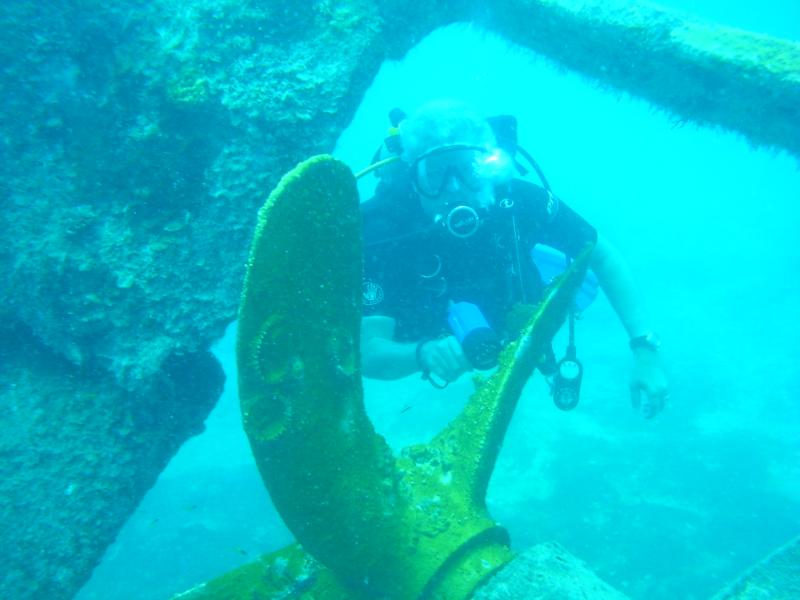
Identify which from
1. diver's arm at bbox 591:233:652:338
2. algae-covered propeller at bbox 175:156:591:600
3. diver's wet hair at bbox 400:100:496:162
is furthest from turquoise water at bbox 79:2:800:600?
algae-covered propeller at bbox 175:156:591:600

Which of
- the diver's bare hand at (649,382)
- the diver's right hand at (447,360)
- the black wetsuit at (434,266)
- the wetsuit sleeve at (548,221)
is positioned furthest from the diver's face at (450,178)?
the diver's bare hand at (649,382)

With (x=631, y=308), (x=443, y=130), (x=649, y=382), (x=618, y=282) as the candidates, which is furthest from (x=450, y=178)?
(x=649, y=382)

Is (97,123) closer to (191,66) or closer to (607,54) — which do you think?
(191,66)

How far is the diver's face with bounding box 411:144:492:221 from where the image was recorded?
13.5 feet

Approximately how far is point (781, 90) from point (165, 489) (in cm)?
1963

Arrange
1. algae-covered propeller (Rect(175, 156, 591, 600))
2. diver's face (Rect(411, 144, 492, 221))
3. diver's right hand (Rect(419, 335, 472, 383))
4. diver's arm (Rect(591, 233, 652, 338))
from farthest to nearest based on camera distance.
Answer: diver's arm (Rect(591, 233, 652, 338))
diver's face (Rect(411, 144, 492, 221))
diver's right hand (Rect(419, 335, 472, 383))
algae-covered propeller (Rect(175, 156, 591, 600))

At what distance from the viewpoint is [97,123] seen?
2.96 m

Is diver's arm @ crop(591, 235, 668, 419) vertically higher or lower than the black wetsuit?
lower

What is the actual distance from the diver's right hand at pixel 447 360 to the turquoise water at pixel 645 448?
210 cm

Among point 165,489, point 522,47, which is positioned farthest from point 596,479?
point 165,489

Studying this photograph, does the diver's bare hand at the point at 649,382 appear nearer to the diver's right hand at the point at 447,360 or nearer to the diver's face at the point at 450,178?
the diver's right hand at the point at 447,360

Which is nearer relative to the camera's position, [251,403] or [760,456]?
[251,403]

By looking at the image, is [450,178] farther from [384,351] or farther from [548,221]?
[384,351]

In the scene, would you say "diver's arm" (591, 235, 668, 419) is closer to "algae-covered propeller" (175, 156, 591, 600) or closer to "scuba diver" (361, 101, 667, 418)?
"scuba diver" (361, 101, 667, 418)
